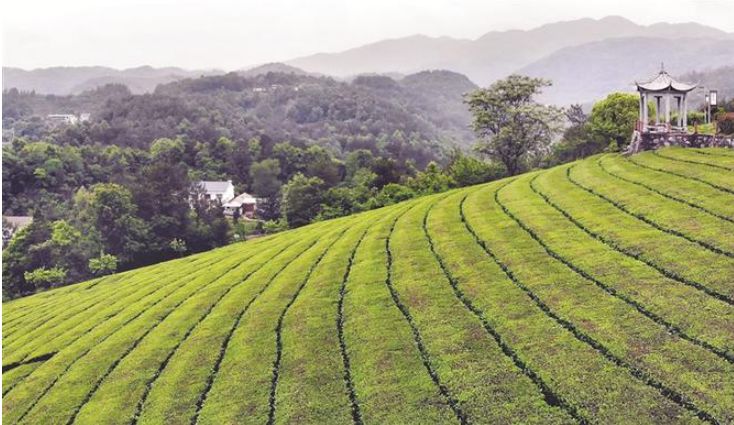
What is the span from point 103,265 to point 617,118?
135ft

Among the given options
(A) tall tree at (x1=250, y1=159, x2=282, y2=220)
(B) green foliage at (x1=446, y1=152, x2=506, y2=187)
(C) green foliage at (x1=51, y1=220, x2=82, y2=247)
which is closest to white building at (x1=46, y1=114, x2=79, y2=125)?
(A) tall tree at (x1=250, y1=159, x2=282, y2=220)

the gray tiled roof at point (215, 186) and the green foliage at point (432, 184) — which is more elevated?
the gray tiled roof at point (215, 186)

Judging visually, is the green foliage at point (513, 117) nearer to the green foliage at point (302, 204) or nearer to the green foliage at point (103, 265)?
the green foliage at point (302, 204)

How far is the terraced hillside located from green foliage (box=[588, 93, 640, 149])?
18.1m

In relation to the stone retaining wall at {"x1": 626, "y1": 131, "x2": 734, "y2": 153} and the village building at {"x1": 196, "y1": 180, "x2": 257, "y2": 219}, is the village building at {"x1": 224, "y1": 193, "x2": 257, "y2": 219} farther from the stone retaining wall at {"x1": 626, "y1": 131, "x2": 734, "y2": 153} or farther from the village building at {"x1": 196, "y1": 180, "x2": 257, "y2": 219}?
the stone retaining wall at {"x1": 626, "y1": 131, "x2": 734, "y2": 153}

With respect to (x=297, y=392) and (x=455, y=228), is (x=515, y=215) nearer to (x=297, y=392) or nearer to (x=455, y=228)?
(x=455, y=228)

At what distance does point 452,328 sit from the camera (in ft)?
51.7

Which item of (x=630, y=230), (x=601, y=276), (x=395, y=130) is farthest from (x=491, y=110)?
(x=395, y=130)

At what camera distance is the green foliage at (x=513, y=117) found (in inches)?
1831

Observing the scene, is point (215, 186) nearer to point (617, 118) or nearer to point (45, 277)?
point (45, 277)

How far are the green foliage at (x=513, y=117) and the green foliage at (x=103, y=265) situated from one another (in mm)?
31082

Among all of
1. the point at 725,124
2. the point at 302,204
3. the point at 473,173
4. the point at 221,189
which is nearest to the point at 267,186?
the point at 221,189

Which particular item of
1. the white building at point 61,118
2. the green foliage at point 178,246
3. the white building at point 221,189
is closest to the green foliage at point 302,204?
the green foliage at point 178,246

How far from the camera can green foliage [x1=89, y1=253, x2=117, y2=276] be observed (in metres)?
50.7
